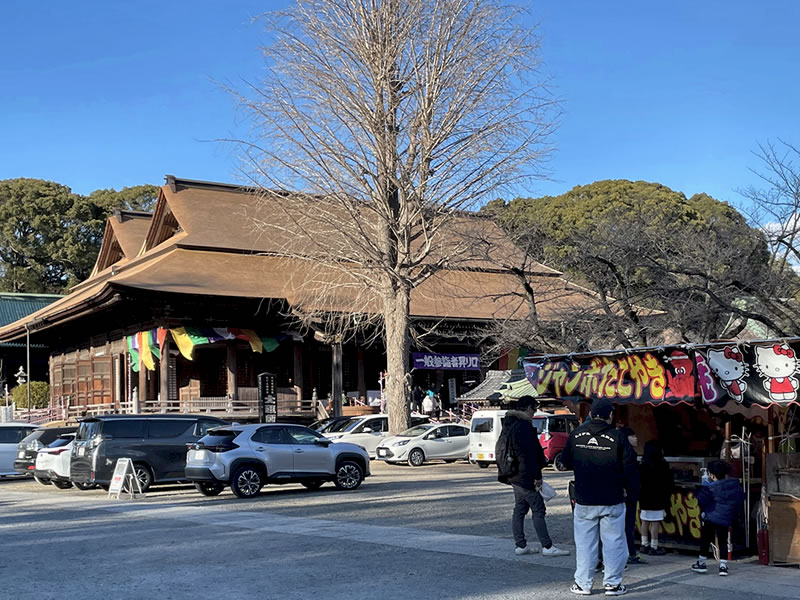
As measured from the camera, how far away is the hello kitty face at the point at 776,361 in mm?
10164

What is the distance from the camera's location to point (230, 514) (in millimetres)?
16734

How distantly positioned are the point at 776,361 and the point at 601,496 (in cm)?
267

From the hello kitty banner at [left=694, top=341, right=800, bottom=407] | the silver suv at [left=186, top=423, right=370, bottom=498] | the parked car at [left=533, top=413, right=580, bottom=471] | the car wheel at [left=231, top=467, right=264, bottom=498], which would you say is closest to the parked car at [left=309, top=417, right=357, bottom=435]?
the parked car at [left=533, top=413, right=580, bottom=471]

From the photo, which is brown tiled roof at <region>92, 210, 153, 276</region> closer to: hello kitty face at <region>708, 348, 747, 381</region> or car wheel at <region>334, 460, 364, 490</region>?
car wheel at <region>334, 460, 364, 490</region>

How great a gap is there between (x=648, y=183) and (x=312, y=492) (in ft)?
150

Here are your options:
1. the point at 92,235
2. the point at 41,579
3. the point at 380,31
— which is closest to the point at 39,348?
the point at 92,235

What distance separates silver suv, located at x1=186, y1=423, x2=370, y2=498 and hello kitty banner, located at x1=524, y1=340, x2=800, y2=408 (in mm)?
8683

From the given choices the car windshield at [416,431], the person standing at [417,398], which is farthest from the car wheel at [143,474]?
the person standing at [417,398]

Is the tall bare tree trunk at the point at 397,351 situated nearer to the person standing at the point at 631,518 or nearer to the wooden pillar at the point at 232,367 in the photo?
the wooden pillar at the point at 232,367

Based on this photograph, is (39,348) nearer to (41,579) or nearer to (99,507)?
(99,507)

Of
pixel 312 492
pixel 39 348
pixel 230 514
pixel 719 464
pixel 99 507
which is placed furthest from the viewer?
pixel 39 348

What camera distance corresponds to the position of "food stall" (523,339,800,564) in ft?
33.9

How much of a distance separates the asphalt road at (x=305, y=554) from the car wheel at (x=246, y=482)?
1.47 feet

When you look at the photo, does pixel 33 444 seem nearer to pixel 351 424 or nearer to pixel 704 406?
pixel 351 424
